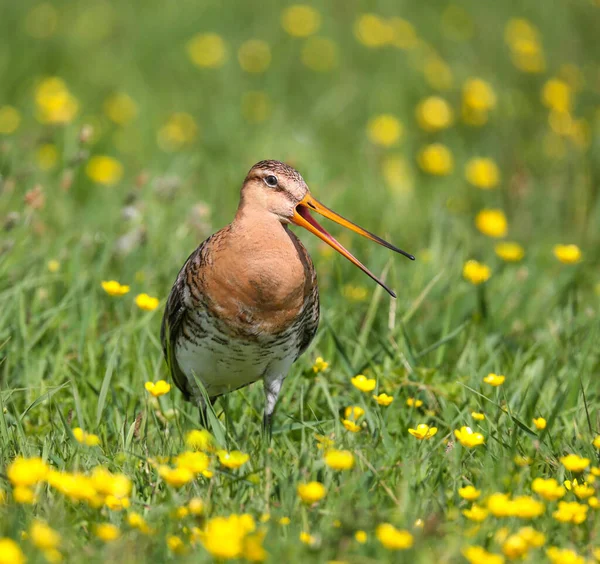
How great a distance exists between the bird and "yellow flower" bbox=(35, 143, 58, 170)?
3311 mm

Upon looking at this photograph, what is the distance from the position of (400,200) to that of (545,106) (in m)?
2.68

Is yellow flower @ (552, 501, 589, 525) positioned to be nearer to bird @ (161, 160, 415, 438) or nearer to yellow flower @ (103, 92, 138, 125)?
bird @ (161, 160, 415, 438)

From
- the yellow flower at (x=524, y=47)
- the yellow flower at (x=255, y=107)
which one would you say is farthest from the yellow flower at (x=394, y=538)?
the yellow flower at (x=524, y=47)

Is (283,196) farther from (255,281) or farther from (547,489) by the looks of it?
(547,489)

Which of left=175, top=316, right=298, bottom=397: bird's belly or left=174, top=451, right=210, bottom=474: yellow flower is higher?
left=174, top=451, right=210, bottom=474: yellow flower

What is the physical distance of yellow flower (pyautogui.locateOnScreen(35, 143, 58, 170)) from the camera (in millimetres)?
7855

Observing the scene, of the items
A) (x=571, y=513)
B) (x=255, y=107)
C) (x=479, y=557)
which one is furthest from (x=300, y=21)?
(x=479, y=557)

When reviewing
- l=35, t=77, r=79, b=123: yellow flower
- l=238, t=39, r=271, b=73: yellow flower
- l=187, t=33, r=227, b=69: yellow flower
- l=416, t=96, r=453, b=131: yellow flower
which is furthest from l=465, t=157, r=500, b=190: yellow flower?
l=35, t=77, r=79, b=123: yellow flower

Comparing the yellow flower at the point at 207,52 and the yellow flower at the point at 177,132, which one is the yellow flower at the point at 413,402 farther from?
the yellow flower at the point at 207,52

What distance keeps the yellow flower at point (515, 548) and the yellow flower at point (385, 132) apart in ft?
19.9

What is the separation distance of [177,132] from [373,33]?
2902mm

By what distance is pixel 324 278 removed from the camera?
643cm

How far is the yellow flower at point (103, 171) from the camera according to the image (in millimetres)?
7484

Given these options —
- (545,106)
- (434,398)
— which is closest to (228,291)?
(434,398)
